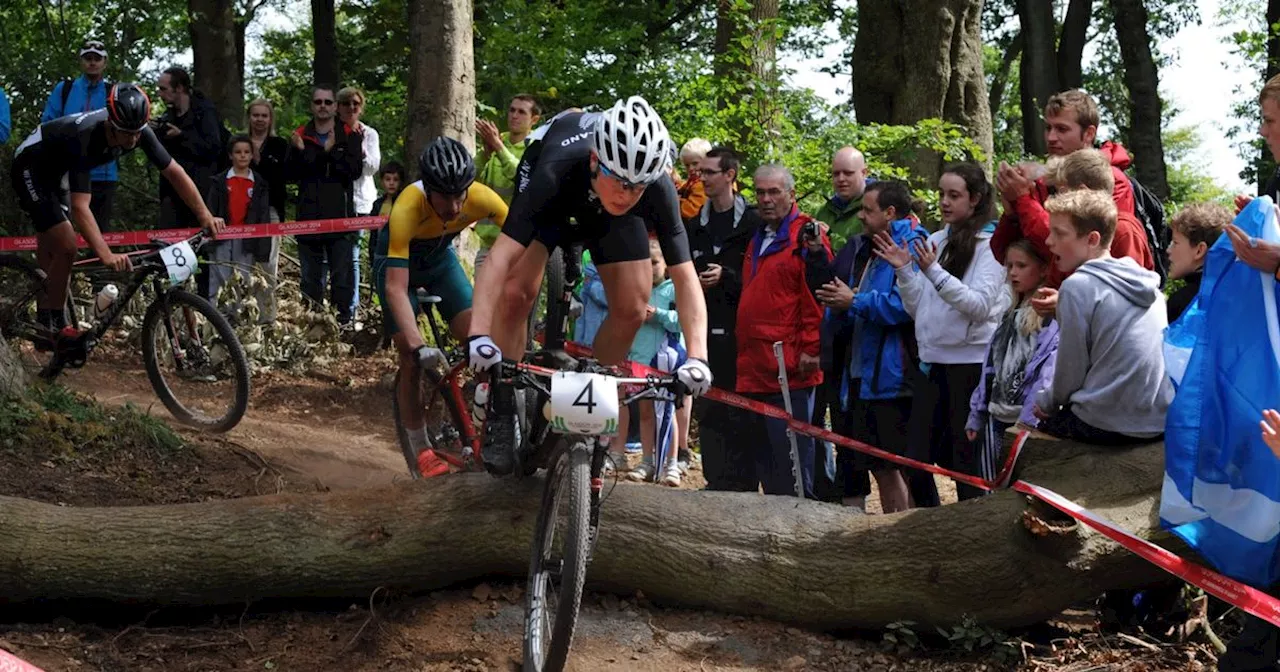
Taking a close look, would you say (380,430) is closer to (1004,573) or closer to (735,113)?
(735,113)

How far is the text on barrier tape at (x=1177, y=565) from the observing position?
382 cm

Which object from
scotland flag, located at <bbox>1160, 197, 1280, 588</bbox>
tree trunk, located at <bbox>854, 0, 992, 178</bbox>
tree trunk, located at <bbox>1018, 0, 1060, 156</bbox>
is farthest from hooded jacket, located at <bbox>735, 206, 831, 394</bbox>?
tree trunk, located at <bbox>1018, 0, 1060, 156</bbox>

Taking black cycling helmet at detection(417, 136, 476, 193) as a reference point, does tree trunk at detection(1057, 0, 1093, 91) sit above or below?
above

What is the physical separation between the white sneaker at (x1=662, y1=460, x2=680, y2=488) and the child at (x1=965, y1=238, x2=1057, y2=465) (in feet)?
10.2

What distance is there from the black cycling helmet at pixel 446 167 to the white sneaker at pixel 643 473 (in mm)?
2861

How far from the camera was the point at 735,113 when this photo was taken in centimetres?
1099

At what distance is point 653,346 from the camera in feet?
28.8

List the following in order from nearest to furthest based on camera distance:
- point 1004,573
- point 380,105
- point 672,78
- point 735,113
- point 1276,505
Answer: point 1276,505
point 1004,573
point 735,113
point 672,78
point 380,105

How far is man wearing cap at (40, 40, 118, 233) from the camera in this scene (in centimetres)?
1109

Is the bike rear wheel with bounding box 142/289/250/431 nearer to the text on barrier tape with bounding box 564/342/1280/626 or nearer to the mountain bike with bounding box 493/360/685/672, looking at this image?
the text on barrier tape with bounding box 564/342/1280/626

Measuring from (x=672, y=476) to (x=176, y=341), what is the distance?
3.30 meters

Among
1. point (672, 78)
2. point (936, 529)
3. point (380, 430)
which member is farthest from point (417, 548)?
point (672, 78)

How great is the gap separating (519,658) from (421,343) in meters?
2.17

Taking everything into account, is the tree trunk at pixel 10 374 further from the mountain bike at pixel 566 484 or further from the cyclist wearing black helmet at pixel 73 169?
the mountain bike at pixel 566 484
